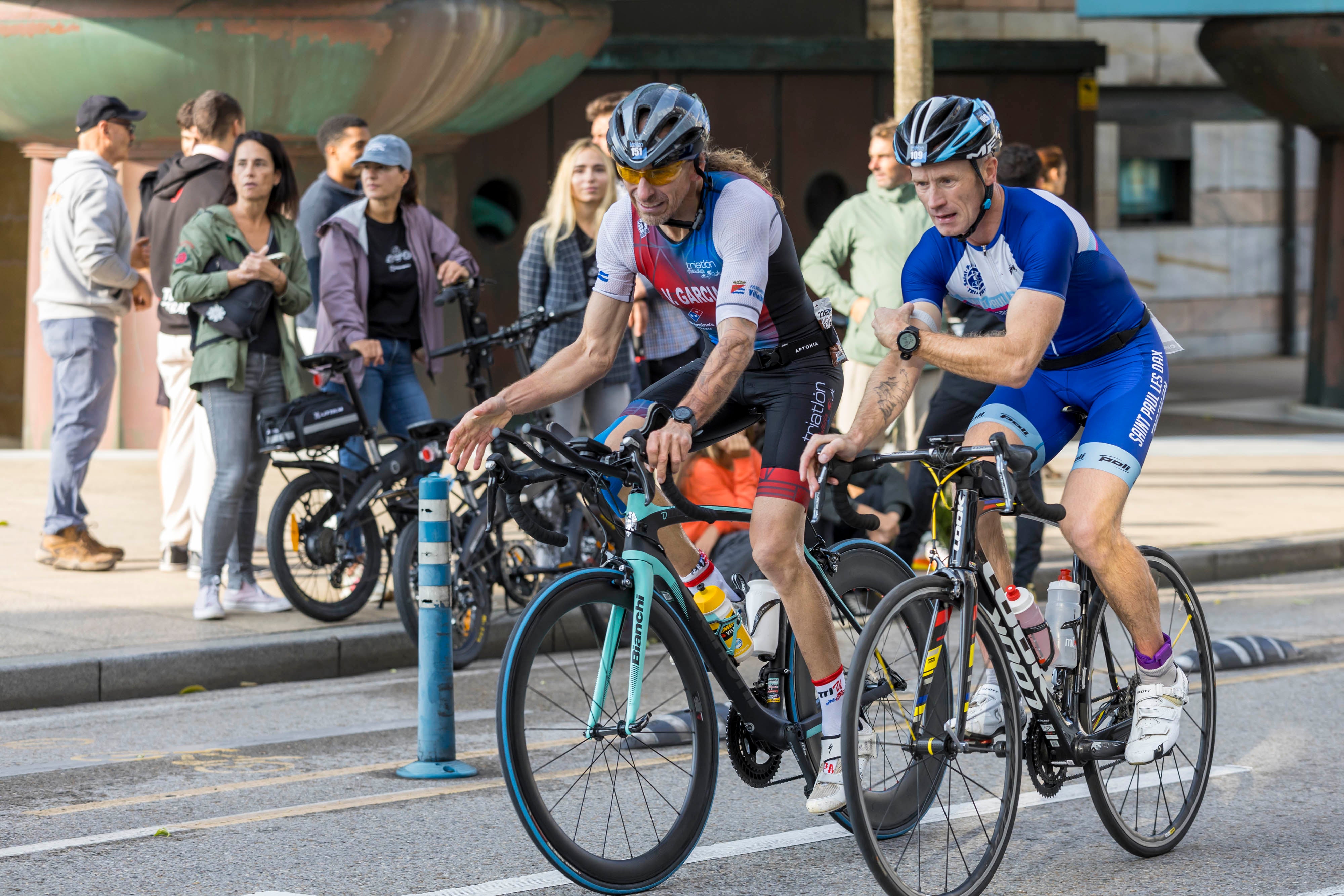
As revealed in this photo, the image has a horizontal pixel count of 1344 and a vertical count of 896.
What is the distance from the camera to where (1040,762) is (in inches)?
185

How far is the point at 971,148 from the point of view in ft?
15.1

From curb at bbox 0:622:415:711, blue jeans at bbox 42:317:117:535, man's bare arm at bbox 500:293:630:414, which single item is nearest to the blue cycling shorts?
man's bare arm at bbox 500:293:630:414

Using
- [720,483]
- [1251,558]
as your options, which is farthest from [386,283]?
[1251,558]

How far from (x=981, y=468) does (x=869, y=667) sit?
22.1 inches

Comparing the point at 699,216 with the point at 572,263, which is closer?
the point at 699,216

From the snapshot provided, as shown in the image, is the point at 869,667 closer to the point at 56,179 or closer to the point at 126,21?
the point at 56,179

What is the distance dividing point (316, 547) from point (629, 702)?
12.3ft

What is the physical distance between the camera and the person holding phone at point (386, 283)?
8.22 m

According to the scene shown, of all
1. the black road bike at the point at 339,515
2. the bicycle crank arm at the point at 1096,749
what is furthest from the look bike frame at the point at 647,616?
the black road bike at the point at 339,515

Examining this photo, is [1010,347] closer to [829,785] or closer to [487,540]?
[829,785]

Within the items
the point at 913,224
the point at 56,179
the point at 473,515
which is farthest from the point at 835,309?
the point at 56,179

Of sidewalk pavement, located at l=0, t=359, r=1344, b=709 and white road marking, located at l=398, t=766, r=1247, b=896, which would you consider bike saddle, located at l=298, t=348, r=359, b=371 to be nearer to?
sidewalk pavement, located at l=0, t=359, r=1344, b=709

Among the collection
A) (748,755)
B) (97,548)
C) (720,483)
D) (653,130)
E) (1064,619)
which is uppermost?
(653,130)

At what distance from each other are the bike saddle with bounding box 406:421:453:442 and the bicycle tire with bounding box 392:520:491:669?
0.36m
